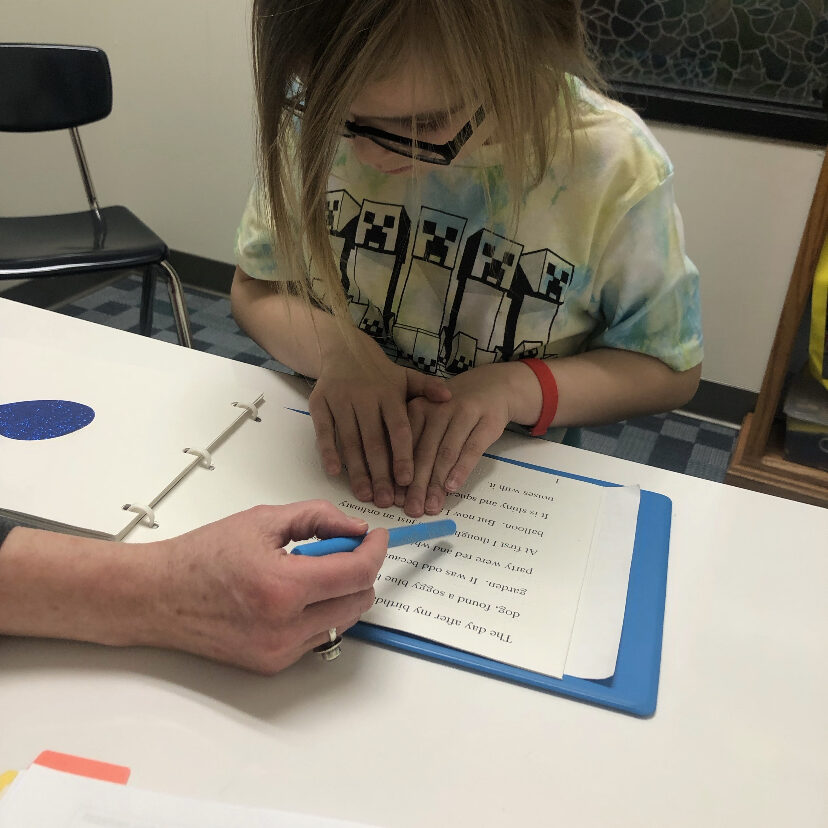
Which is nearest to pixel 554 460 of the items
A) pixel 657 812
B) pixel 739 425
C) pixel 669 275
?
pixel 669 275

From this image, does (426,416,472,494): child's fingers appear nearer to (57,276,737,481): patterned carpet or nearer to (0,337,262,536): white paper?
(0,337,262,536): white paper

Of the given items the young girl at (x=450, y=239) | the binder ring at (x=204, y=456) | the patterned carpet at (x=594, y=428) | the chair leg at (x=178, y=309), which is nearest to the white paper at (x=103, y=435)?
the binder ring at (x=204, y=456)

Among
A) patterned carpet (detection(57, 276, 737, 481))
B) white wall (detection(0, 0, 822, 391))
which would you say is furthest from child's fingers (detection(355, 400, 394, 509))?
white wall (detection(0, 0, 822, 391))

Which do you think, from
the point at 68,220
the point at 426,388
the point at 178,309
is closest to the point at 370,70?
the point at 426,388

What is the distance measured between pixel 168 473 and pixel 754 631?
0.43 meters

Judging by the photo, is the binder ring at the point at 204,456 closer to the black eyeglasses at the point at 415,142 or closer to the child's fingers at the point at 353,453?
the child's fingers at the point at 353,453

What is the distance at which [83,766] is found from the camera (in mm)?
383

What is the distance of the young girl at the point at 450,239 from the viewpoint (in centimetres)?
52

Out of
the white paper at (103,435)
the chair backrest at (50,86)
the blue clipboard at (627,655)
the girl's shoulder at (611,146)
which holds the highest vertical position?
the girl's shoulder at (611,146)

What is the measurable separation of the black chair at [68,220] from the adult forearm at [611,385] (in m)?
0.85

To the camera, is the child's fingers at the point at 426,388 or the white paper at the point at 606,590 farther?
the child's fingers at the point at 426,388

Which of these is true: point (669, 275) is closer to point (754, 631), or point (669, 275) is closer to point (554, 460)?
point (554, 460)

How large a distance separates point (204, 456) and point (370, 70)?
31cm

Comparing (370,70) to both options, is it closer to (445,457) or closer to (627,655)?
(445,457)
